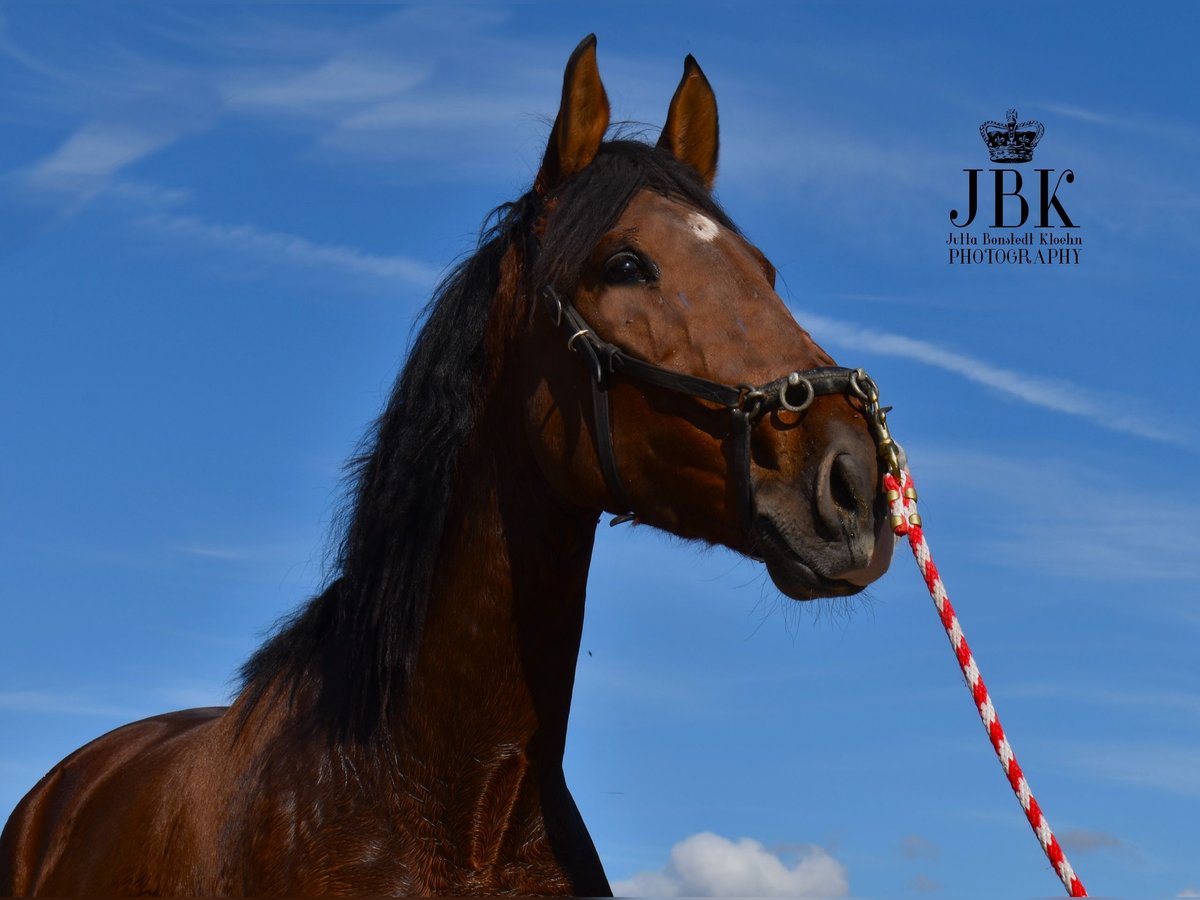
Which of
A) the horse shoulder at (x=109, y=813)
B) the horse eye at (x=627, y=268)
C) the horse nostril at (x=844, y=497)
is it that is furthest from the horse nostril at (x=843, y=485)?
the horse shoulder at (x=109, y=813)

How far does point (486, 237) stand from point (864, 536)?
205 cm

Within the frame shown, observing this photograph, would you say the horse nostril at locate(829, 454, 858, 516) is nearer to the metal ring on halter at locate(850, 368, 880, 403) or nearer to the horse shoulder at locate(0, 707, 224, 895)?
the metal ring on halter at locate(850, 368, 880, 403)

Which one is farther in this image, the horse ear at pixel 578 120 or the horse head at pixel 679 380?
the horse ear at pixel 578 120

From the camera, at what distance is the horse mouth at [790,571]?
13.3 ft

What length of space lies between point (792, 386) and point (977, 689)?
3.46ft

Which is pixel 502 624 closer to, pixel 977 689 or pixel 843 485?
pixel 843 485

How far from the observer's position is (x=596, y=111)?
16.6 feet

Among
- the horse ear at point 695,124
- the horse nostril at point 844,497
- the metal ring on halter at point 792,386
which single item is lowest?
the horse nostril at point 844,497

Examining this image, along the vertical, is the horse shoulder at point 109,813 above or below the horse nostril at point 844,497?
below

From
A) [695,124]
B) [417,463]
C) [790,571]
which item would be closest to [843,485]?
[790,571]

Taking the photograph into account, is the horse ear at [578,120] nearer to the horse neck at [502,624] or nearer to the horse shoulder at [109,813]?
the horse neck at [502,624]

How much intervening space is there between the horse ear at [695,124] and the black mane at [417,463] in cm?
56

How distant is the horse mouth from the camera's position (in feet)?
13.3

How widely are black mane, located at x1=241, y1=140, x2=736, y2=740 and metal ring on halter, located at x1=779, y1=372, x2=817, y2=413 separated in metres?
0.96
